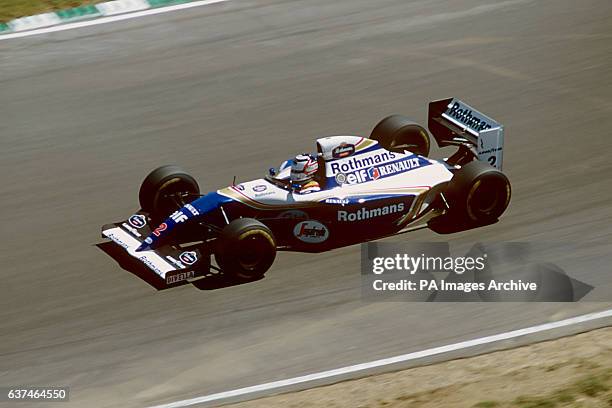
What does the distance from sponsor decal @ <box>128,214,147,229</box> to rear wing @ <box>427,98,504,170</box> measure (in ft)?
15.8

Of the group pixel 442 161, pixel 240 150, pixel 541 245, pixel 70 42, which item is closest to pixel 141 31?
pixel 70 42

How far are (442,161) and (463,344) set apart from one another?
391 centimetres

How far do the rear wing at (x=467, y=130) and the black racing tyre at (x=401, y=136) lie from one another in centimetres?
33

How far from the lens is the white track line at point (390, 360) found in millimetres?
13531

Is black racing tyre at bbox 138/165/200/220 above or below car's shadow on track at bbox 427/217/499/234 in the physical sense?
above

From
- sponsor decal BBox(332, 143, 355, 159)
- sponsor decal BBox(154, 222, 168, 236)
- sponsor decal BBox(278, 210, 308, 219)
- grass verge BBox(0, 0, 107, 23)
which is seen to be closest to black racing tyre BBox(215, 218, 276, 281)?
sponsor decal BBox(278, 210, 308, 219)

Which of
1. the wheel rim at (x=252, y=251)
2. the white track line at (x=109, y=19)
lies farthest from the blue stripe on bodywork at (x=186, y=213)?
the white track line at (x=109, y=19)

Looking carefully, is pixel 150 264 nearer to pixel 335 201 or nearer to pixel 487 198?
pixel 335 201

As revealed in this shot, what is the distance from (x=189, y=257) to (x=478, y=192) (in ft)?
13.6

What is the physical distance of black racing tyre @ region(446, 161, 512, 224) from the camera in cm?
1652

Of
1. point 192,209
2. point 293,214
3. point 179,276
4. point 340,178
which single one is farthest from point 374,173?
point 179,276

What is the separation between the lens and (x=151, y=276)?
16031 millimetres

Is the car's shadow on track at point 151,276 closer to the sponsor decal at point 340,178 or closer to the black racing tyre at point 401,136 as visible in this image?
the sponsor decal at point 340,178

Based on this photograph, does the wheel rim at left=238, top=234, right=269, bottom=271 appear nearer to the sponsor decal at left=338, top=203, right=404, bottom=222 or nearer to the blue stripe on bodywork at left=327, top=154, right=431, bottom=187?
the sponsor decal at left=338, top=203, right=404, bottom=222
